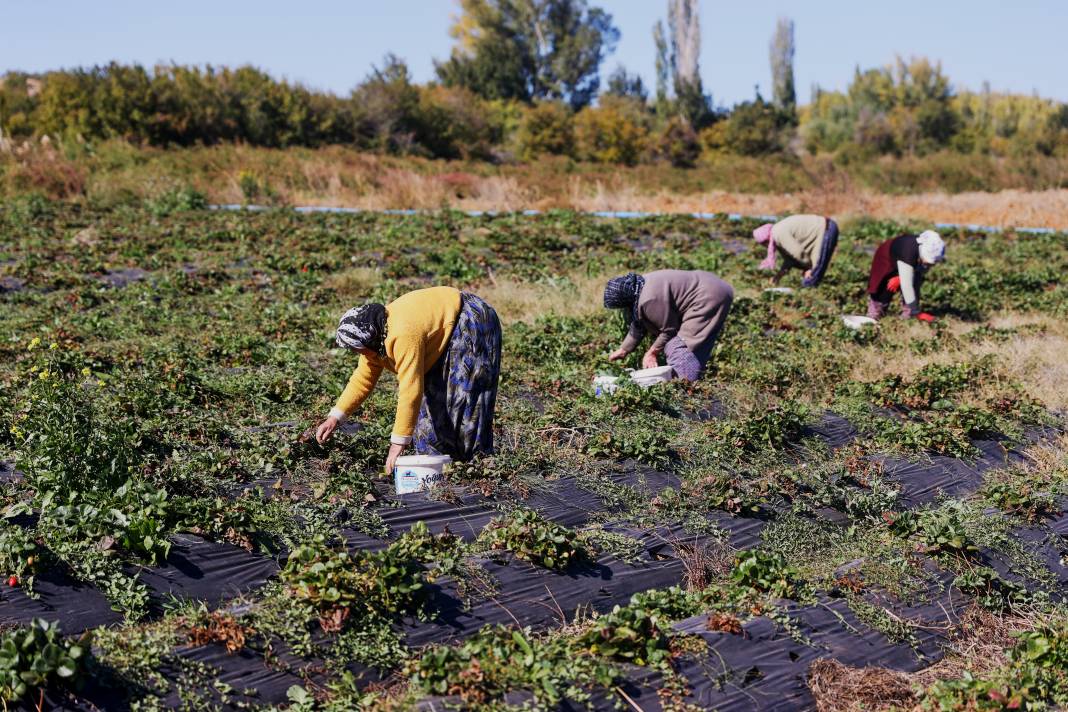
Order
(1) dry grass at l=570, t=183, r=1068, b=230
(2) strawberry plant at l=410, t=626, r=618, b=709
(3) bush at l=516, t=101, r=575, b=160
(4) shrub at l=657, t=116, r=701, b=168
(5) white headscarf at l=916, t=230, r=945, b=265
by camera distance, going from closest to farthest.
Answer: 1. (2) strawberry plant at l=410, t=626, r=618, b=709
2. (5) white headscarf at l=916, t=230, r=945, b=265
3. (1) dry grass at l=570, t=183, r=1068, b=230
4. (3) bush at l=516, t=101, r=575, b=160
5. (4) shrub at l=657, t=116, r=701, b=168

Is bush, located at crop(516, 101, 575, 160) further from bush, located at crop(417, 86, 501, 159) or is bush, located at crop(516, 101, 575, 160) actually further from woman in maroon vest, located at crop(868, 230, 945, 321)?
woman in maroon vest, located at crop(868, 230, 945, 321)

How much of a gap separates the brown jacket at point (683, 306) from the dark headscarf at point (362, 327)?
263cm

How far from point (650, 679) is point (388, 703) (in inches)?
38.8

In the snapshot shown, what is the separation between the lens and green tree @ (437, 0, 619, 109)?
43062 millimetres

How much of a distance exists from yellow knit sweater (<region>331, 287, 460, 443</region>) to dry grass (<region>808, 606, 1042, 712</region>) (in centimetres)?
221

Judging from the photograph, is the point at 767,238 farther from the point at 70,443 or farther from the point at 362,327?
the point at 70,443

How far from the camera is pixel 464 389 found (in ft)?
17.1

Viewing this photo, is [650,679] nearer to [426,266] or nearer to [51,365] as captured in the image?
[51,365]

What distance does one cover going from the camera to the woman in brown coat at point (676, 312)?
695 centimetres

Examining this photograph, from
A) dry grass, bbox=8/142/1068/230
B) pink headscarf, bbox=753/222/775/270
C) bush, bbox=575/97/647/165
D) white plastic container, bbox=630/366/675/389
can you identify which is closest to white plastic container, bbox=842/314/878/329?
pink headscarf, bbox=753/222/775/270

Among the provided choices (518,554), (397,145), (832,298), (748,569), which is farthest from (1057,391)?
(397,145)

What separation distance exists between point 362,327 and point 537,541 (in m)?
1.31

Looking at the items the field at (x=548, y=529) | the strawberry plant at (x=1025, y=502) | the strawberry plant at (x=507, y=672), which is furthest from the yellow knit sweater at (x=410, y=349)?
the strawberry plant at (x=1025, y=502)

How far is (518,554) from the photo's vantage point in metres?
4.48
